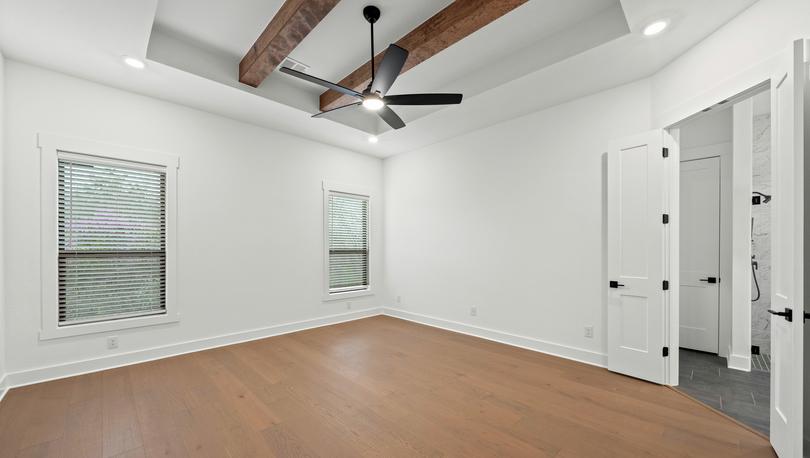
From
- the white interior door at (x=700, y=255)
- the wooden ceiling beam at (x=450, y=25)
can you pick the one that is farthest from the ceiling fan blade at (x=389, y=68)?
the white interior door at (x=700, y=255)

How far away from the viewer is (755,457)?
6.50 feet

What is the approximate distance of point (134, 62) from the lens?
304 centimetres

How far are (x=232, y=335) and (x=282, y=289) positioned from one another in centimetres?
85

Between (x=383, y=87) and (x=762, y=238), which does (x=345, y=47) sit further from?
(x=762, y=238)

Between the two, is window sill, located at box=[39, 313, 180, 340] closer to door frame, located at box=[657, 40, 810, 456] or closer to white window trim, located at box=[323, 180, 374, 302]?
white window trim, located at box=[323, 180, 374, 302]

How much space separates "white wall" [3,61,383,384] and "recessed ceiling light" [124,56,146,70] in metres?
0.72

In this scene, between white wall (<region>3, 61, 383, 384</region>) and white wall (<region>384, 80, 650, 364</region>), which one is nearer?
white wall (<region>3, 61, 383, 384</region>)

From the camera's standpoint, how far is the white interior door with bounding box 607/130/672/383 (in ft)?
10.0

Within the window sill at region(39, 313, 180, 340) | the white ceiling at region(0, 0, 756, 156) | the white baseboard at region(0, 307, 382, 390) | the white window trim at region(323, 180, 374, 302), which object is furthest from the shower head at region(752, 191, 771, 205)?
the window sill at region(39, 313, 180, 340)

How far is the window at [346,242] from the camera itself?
5438mm

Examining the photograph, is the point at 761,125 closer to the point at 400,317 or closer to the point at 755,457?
the point at 755,457

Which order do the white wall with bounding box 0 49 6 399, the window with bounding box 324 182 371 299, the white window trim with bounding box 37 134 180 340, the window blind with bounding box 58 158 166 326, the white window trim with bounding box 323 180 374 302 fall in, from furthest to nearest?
the window with bounding box 324 182 371 299
the white window trim with bounding box 323 180 374 302
the window blind with bounding box 58 158 166 326
the white window trim with bounding box 37 134 180 340
the white wall with bounding box 0 49 6 399

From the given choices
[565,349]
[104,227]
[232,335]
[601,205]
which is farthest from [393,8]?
[232,335]

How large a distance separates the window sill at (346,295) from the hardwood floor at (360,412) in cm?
156
